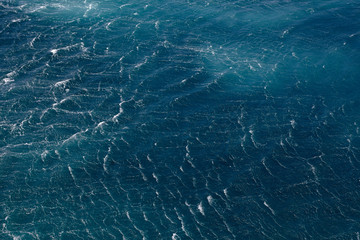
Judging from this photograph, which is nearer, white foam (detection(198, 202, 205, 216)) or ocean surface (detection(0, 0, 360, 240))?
ocean surface (detection(0, 0, 360, 240))

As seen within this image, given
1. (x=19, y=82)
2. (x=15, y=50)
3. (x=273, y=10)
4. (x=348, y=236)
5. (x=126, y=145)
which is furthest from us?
(x=273, y=10)

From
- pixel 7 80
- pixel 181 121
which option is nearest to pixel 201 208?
pixel 181 121

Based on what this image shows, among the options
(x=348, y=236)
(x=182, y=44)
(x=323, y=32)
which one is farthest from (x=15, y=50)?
(x=348, y=236)

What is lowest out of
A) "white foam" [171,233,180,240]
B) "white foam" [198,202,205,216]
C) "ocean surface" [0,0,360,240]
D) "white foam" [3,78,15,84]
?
"white foam" [171,233,180,240]

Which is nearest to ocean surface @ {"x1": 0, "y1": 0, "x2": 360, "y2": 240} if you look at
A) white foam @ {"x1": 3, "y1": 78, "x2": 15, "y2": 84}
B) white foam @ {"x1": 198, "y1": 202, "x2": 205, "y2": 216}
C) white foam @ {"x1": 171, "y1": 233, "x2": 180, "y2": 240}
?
white foam @ {"x1": 171, "y1": 233, "x2": 180, "y2": 240}

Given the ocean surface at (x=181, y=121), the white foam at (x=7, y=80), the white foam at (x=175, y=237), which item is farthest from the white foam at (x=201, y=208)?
the white foam at (x=7, y=80)

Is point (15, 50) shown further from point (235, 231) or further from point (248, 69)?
point (235, 231)

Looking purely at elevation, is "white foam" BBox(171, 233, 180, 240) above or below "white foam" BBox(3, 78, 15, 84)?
below

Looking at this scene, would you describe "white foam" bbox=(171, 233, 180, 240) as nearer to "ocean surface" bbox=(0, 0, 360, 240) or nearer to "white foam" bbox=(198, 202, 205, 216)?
"ocean surface" bbox=(0, 0, 360, 240)
